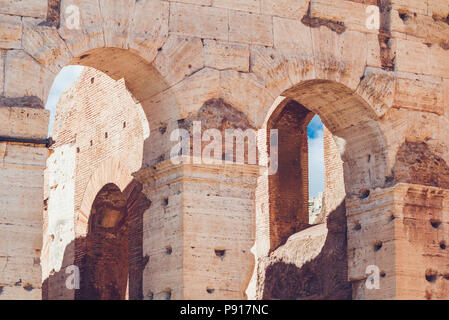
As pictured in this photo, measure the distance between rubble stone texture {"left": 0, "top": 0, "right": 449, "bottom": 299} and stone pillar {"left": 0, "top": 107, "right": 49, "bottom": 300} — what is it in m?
0.01

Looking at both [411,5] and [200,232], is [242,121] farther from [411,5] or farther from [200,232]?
[411,5]

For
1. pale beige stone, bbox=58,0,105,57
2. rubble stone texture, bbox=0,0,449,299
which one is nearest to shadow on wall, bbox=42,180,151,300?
rubble stone texture, bbox=0,0,449,299

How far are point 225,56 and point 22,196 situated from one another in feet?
8.82

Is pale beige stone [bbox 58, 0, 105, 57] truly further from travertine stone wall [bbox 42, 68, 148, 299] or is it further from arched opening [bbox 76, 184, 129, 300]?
arched opening [bbox 76, 184, 129, 300]

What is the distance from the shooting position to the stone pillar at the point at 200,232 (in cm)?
1152

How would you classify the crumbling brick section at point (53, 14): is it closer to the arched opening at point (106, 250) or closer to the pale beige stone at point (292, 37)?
the pale beige stone at point (292, 37)

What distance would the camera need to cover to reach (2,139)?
10.9 meters

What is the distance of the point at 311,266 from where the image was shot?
14977 mm

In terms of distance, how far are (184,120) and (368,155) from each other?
8.33 ft

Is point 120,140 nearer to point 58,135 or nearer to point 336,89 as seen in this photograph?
point 58,135

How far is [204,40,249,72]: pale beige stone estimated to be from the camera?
1201cm

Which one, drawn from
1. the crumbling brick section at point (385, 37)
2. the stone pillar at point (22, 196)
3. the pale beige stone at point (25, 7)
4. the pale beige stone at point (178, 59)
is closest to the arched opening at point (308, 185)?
the crumbling brick section at point (385, 37)

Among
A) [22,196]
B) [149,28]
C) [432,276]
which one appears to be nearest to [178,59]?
[149,28]

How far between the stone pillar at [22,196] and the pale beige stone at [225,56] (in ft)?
6.38
